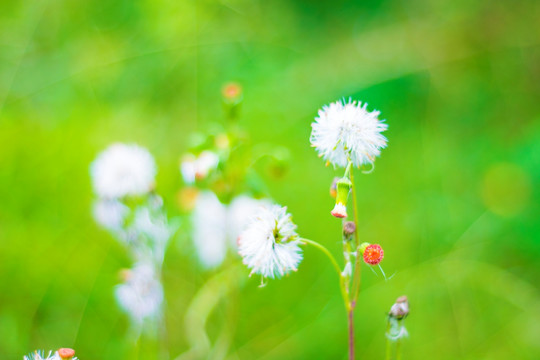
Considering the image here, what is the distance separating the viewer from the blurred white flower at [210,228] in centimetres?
98

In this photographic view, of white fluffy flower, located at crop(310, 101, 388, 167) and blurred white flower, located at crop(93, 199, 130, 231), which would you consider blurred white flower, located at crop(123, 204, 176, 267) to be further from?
white fluffy flower, located at crop(310, 101, 388, 167)

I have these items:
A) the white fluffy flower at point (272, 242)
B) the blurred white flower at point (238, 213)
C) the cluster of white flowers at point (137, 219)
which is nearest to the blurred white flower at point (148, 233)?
the cluster of white flowers at point (137, 219)

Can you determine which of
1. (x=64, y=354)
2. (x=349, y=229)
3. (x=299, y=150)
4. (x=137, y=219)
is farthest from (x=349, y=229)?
(x=299, y=150)

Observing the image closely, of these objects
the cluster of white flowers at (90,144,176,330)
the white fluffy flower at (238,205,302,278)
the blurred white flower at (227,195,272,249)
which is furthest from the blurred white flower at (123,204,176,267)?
the white fluffy flower at (238,205,302,278)

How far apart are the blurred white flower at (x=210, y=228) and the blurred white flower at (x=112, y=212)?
138mm

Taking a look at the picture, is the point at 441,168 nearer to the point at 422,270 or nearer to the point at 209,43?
the point at 422,270

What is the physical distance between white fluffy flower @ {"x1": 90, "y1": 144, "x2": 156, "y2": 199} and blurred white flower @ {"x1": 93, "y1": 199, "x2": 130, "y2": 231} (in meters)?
0.02

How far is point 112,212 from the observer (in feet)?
2.97

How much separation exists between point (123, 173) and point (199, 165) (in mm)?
162

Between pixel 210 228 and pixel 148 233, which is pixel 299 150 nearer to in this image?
pixel 210 228

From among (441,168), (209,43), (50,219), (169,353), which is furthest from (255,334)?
(209,43)

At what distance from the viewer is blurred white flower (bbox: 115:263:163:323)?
880 millimetres

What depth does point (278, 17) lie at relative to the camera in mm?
1710

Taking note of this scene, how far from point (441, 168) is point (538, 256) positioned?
299mm
